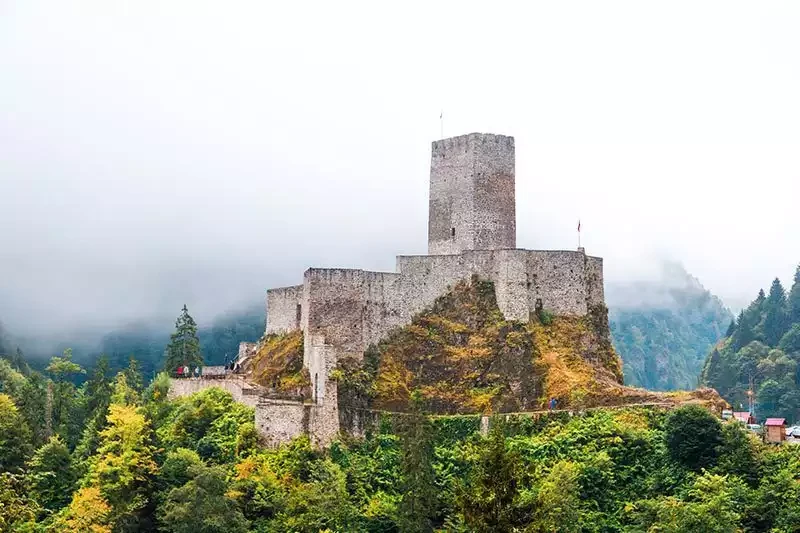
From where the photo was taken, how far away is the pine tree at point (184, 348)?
3364 inches

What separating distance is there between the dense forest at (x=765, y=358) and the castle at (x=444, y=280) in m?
53.3

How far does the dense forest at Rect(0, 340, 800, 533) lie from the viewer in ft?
169

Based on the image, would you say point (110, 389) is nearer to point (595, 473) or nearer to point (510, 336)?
point (510, 336)

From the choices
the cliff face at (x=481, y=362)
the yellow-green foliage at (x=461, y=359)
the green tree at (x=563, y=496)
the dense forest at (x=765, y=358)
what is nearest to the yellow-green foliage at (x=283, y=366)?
the cliff face at (x=481, y=362)

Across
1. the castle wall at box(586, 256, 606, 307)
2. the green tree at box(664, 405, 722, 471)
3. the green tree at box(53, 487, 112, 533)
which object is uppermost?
the castle wall at box(586, 256, 606, 307)

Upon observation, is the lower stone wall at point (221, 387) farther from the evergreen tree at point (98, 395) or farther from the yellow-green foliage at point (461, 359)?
the yellow-green foliage at point (461, 359)

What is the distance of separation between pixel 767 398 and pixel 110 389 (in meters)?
65.3

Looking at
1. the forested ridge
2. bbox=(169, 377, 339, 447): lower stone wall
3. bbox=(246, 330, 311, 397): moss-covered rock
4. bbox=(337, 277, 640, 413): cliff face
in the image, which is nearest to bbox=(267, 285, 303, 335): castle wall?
bbox=(246, 330, 311, 397): moss-covered rock

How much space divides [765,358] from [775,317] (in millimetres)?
9841

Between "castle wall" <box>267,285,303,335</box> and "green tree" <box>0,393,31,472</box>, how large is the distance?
623 inches

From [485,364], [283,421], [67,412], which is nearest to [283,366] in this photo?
[283,421]

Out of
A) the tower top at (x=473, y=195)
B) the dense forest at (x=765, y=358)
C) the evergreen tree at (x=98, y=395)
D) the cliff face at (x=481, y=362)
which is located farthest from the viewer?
the dense forest at (x=765, y=358)

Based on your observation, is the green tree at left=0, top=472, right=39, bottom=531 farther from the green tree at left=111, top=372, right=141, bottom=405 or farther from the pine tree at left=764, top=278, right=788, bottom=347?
the pine tree at left=764, top=278, right=788, bottom=347

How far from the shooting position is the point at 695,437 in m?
54.0
